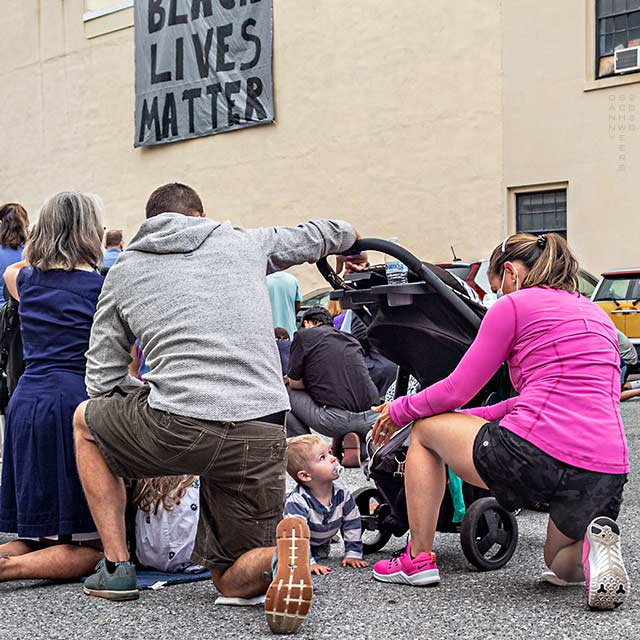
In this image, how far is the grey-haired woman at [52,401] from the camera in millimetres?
4551

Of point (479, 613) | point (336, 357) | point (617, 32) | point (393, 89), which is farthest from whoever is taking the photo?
point (393, 89)

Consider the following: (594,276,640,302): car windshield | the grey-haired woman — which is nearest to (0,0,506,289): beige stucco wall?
(594,276,640,302): car windshield

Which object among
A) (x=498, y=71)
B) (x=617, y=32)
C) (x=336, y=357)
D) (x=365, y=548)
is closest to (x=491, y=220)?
(x=498, y=71)

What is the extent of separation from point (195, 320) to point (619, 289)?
12.0 m

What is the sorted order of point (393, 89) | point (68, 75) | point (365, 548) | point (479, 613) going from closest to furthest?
point (479, 613)
point (365, 548)
point (393, 89)
point (68, 75)

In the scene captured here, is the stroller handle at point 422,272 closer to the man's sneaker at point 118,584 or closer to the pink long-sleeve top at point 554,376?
the pink long-sleeve top at point 554,376

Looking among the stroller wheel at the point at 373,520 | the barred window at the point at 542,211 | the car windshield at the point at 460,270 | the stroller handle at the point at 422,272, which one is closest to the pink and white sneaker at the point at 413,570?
the stroller wheel at the point at 373,520

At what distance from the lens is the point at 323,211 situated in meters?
21.4

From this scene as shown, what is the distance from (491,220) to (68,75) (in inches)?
491

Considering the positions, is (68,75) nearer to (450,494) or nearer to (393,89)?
(393,89)

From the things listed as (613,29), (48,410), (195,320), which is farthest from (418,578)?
(613,29)

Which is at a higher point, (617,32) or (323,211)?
(617,32)

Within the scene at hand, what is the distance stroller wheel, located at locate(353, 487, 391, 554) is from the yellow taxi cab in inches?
395

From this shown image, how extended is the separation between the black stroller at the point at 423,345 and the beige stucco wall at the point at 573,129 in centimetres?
1363
